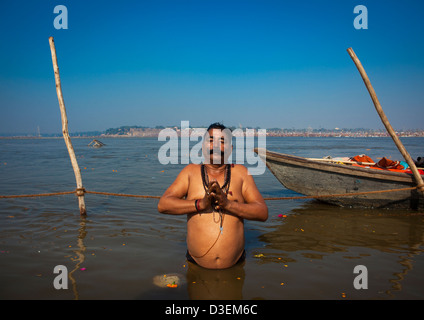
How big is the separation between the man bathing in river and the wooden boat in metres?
5.26

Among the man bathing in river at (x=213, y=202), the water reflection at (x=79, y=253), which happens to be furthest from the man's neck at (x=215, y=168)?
the water reflection at (x=79, y=253)

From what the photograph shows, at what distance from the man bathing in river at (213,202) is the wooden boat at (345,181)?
526 centimetres

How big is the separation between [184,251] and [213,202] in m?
2.00

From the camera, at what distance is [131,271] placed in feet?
13.6

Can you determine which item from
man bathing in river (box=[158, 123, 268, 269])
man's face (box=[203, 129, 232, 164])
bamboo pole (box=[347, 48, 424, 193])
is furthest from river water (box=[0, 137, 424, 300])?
man's face (box=[203, 129, 232, 164])

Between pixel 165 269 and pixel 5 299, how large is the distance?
1968 mm

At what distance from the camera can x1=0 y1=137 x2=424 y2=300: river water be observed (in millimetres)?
3605

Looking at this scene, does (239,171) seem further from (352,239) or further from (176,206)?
(352,239)

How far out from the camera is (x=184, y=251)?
497 centimetres

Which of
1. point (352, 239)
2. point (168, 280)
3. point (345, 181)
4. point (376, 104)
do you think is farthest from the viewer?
point (345, 181)

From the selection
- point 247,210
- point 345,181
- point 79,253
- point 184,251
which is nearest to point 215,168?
point 247,210

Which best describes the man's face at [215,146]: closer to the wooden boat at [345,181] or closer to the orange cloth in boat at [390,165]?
the wooden boat at [345,181]

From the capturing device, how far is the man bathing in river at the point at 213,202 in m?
3.45

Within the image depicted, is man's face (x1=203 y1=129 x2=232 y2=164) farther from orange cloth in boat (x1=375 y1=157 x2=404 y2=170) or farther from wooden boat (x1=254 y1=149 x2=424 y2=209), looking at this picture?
orange cloth in boat (x1=375 y1=157 x2=404 y2=170)
